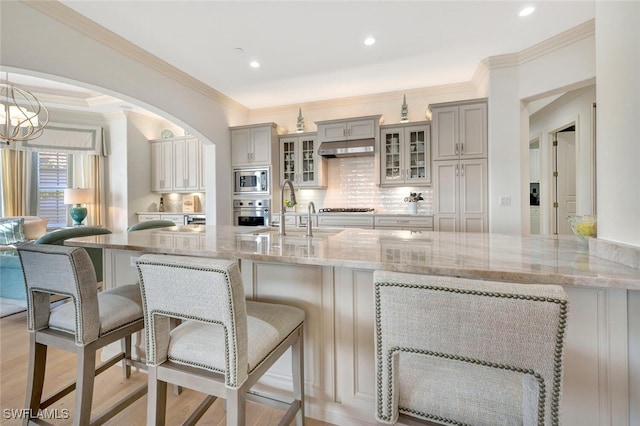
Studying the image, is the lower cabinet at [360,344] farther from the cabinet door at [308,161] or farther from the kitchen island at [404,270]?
the cabinet door at [308,161]

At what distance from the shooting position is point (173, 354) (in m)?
1.05

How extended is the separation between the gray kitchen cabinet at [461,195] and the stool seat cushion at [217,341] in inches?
123

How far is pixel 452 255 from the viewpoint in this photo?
3.69ft

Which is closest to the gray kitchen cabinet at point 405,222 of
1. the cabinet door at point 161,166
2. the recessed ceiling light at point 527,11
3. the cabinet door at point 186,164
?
the recessed ceiling light at point 527,11

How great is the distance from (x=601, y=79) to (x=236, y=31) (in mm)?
2833

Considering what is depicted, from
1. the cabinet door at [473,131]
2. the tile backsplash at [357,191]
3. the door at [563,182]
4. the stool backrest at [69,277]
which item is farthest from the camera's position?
the door at [563,182]

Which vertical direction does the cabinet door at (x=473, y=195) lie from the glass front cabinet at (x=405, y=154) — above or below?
below

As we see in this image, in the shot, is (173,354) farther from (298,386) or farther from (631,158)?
(631,158)

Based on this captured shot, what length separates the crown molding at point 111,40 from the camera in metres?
2.35

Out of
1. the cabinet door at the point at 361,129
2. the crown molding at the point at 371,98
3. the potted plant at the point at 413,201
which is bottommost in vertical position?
the potted plant at the point at 413,201

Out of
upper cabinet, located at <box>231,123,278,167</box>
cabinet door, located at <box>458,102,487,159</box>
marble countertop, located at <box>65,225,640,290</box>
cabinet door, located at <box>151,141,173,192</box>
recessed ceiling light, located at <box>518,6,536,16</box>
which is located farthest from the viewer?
cabinet door, located at <box>151,141,173,192</box>

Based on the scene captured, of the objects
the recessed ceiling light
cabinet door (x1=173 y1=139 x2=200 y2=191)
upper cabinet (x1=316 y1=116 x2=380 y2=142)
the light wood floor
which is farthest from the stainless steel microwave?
the recessed ceiling light

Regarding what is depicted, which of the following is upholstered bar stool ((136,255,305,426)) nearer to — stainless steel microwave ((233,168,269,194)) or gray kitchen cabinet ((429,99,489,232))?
gray kitchen cabinet ((429,99,489,232))

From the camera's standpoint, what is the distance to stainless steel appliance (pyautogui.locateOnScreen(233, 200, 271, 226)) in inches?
182
